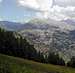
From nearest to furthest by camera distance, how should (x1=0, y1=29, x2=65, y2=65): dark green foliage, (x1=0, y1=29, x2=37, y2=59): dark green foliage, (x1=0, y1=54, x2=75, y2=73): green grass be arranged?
(x1=0, y1=54, x2=75, y2=73): green grass → (x1=0, y1=29, x2=37, y2=59): dark green foliage → (x1=0, y1=29, x2=65, y2=65): dark green foliage

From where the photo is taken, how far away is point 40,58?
134 metres

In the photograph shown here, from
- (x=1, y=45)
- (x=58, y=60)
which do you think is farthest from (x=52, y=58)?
(x=1, y=45)

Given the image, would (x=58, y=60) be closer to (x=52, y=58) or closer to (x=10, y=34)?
(x=52, y=58)

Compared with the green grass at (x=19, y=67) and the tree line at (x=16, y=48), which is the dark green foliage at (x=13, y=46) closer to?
the tree line at (x=16, y=48)

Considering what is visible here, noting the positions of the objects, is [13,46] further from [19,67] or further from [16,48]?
[19,67]

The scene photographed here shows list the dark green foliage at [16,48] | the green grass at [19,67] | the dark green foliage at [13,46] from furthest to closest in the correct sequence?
the dark green foliage at [16,48] → the dark green foliage at [13,46] → the green grass at [19,67]

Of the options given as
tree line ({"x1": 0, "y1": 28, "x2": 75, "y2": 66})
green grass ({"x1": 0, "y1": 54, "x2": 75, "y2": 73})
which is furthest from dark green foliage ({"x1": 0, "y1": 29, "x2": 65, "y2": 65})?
green grass ({"x1": 0, "y1": 54, "x2": 75, "y2": 73})

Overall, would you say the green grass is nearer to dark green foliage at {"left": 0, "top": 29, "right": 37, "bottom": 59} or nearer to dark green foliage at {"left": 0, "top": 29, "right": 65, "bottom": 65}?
dark green foliage at {"left": 0, "top": 29, "right": 37, "bottom": 59}

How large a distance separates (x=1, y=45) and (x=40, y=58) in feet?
93.0

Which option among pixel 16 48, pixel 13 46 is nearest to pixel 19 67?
pixel 13 46

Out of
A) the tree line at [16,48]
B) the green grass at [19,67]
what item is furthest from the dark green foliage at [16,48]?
the green grass at [19,67]

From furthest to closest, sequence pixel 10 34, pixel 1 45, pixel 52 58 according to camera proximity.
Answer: pixel 52 58 < pixel 10 34 < pixel 1 45

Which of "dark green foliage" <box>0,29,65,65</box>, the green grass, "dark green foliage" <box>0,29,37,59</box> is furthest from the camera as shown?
"dark green foliage" <box>0,29,65,65</box>

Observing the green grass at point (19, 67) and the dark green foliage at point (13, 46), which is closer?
the green grass at point (19, 67)
